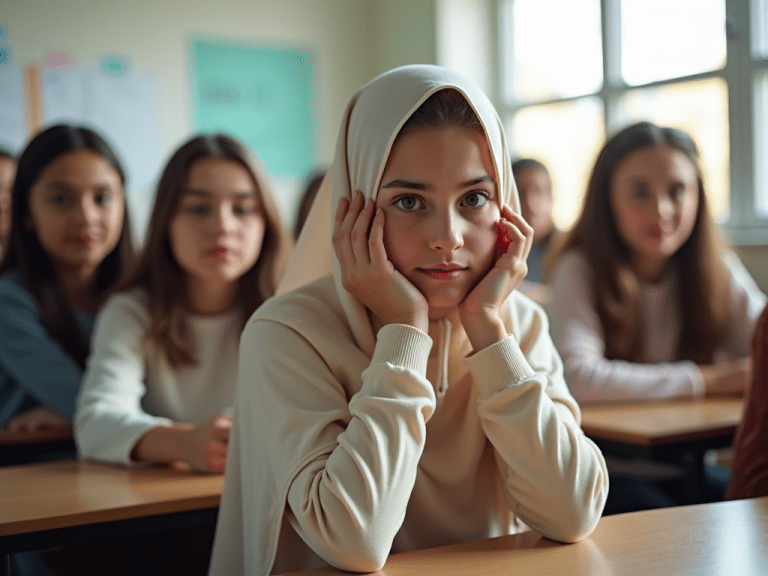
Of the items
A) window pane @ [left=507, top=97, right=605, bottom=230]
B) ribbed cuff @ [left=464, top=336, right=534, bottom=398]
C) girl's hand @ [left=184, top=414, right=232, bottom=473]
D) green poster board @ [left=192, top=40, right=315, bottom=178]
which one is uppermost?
green poster board @ [left=192, top=40, right=315, bottom=178]

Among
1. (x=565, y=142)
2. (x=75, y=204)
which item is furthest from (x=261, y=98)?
(x=75, y=204)

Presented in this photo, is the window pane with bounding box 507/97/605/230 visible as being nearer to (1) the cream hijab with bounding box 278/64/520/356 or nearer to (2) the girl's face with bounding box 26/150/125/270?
(2) the girl's face with bounding box 26/150/125/270

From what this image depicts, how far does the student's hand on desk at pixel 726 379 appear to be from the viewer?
7.64 ft

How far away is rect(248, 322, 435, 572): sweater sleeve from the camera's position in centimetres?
101

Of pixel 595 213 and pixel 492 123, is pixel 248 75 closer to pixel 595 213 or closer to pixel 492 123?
pixel 595 213

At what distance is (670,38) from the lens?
15.4ft

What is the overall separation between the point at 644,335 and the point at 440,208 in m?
1.69

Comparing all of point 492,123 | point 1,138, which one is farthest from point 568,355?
point 1,138

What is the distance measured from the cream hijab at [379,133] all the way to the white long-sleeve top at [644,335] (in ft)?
3.93

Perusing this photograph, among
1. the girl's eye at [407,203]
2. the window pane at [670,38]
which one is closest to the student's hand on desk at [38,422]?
the girl's eye at [407,203]

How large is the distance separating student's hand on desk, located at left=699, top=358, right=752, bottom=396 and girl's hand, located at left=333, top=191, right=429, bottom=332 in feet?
4.86

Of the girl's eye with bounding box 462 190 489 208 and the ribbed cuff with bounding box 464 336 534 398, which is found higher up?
the girl's eye with bounding box 462 190 489 208

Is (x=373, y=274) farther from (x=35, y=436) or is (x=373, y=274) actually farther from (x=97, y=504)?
(x=35, y=436)

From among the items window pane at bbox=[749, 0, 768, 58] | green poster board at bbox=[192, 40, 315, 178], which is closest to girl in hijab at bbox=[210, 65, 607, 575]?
window pane at bbox=[749, 0, 768, 58]
